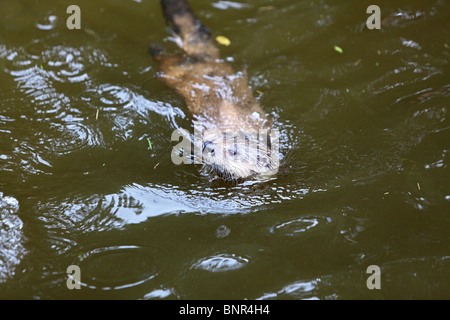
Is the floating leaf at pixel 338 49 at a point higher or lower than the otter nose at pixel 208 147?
higher

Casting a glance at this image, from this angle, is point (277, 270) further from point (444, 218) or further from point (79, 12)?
point (79, 12)

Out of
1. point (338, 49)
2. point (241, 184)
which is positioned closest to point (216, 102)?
point (241, 184)

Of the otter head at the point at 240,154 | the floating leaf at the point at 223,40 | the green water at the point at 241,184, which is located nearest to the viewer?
the green water at the point at 241,184

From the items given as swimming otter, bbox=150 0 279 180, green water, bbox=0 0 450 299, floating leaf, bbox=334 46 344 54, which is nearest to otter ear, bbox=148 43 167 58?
swimming otter, bbox=150 0 279 180

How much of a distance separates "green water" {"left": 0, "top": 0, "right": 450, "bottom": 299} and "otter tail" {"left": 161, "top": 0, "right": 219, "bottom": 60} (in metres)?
0.18

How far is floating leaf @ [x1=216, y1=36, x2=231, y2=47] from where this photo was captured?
4.79 meters

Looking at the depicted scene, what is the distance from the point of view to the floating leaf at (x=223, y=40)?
15.7 feet

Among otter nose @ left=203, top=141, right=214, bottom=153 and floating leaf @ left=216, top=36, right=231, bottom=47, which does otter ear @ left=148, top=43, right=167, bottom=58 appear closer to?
floating leaf @ left=216, top=36, right=231, bottom=47

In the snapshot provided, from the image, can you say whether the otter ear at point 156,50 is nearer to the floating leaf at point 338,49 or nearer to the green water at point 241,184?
the green water at point 241,184

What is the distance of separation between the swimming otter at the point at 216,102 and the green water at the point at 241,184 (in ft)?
0.44

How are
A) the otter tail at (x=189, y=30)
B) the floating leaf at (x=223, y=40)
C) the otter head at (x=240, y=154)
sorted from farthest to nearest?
the floating leaf at (x=223, y=40) → the otter tail at (x=189, y=30) → the otter head at (x=240, y=154)

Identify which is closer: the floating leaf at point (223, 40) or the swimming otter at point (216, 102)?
the swimming otter at point (216, 102)

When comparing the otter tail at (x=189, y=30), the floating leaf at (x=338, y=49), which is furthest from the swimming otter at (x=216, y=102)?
the floating leaf at (x=338, y=49)

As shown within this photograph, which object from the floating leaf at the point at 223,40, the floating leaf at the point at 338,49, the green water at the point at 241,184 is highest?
the floating leaf at the point at 223,40
